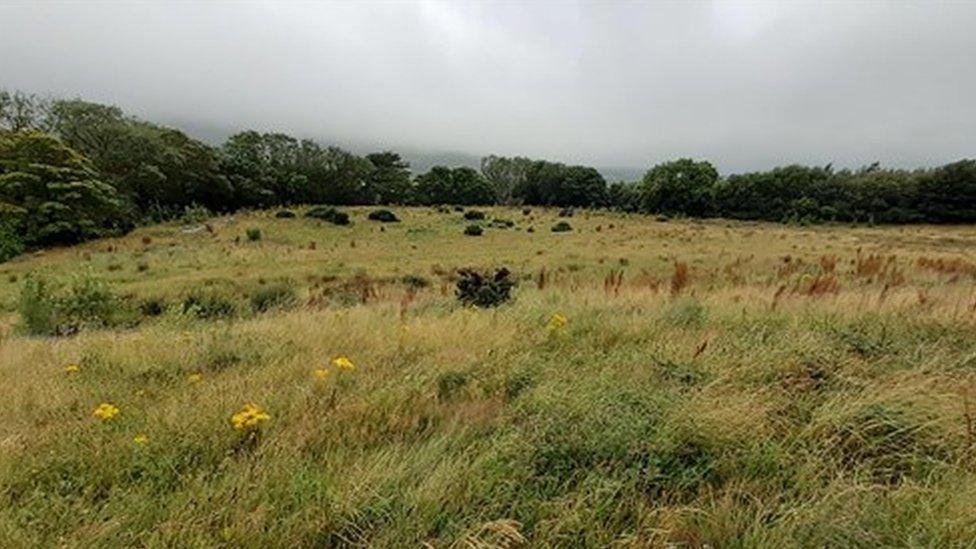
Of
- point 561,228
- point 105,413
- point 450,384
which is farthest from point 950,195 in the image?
point 105,413

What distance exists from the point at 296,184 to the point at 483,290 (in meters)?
53.3

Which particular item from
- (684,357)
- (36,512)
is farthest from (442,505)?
(684,357)

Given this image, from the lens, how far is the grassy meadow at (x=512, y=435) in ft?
7.55

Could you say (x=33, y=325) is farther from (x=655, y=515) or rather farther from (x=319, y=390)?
(x=655, y=515)

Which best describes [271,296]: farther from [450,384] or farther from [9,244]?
[9,244]

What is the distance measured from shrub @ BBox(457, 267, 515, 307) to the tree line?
1297 inches

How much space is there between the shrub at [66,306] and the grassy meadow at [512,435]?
19.4 feet

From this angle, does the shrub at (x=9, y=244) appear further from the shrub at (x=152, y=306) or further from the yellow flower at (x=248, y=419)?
the yellow flower at (x=248, y=419)

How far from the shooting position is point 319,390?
12.8ft

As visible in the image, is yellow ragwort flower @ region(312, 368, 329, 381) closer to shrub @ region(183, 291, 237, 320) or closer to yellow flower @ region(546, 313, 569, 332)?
yellow flower @ region(546, 313, 569, 332)

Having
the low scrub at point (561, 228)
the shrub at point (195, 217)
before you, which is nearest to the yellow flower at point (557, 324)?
the low scrub at point (561, 228)

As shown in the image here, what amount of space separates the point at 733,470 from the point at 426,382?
7.04 feet

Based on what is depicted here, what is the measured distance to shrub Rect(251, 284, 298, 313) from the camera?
1698 centimetres

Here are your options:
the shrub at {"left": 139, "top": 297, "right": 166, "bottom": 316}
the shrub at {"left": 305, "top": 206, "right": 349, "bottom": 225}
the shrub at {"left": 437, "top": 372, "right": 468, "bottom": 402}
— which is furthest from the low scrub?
the shrub at {"left": 437, "top": 372, "right": 468, "bottom": 402}
